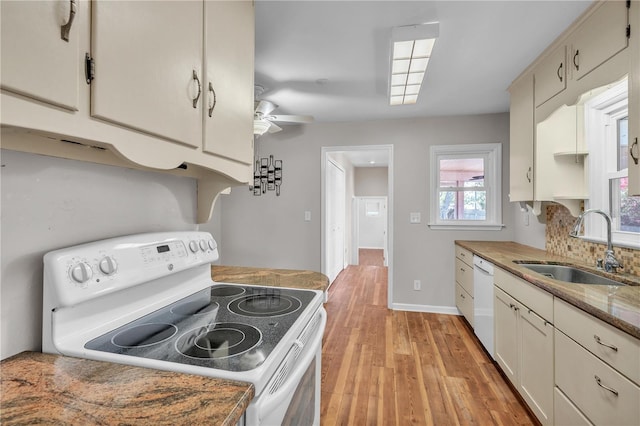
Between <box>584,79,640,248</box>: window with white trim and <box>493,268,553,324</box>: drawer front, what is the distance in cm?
63

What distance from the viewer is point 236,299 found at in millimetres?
1226

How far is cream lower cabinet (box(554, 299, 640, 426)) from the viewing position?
3.42 feet

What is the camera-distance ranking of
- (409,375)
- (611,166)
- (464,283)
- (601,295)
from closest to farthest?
(601,295) < (611,166) < (409,375) < (464,283)

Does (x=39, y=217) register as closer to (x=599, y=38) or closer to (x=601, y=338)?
(x=601, y=338)

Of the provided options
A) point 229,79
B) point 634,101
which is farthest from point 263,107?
point 634,101

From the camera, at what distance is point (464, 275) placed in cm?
313

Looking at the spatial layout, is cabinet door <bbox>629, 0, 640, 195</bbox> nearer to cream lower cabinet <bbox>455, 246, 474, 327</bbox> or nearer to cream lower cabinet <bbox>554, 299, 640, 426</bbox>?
Answer: cream lower cabinet <bbox>554, 299, 640, 426</bbox>

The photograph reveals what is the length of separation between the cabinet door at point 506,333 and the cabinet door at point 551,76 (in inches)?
56.8

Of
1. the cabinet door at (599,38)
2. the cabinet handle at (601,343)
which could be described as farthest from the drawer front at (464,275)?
the cabinet door at (599,38)

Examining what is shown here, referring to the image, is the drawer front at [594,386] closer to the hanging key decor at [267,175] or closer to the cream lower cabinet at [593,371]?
the cream lower cabinet at [593,371]

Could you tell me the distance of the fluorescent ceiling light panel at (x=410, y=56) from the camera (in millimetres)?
1808

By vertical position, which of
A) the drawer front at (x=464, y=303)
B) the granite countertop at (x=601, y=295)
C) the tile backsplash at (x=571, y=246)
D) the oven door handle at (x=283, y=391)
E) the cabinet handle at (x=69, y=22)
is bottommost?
the drawer front at (x=464, y=303)

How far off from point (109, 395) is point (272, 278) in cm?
102

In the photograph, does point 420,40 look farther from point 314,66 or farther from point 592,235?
point 592,235
